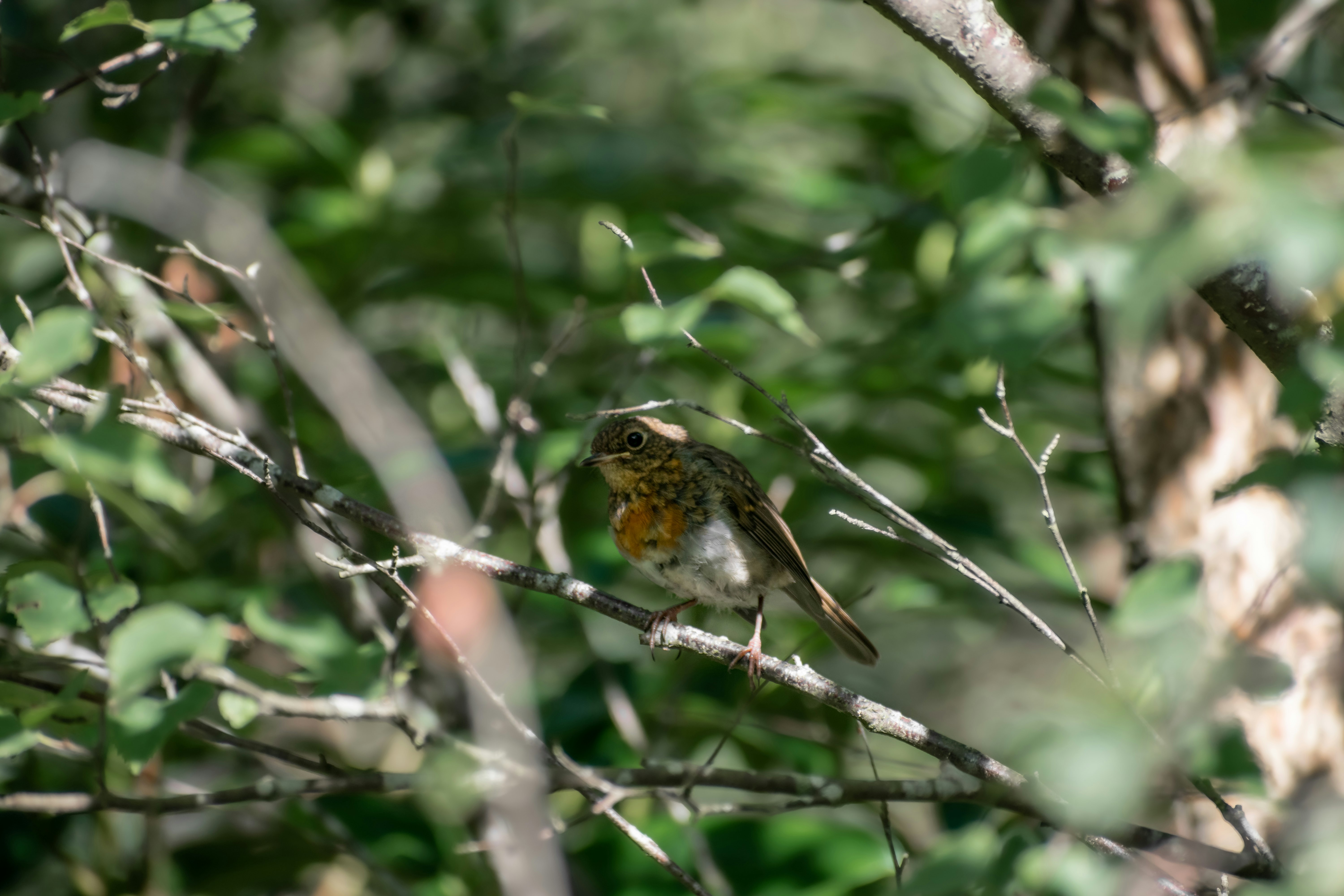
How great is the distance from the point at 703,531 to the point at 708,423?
823 mm

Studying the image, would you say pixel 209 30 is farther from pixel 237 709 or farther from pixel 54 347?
pixel 237 709

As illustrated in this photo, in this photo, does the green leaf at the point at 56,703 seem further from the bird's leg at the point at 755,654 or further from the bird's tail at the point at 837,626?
the bird's tail at the point at 837,626

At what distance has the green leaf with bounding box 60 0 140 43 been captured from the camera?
8.46ft

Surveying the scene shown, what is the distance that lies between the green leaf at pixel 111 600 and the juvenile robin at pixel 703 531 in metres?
1.68

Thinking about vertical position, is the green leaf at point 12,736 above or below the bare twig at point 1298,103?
below

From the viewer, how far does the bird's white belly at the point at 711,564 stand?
3.95m

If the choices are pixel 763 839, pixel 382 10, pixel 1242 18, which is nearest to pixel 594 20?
pixel 382 10

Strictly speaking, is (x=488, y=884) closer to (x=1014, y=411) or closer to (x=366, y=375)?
(x=366, y=375)

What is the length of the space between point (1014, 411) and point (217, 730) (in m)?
3.42

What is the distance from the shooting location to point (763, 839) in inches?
145

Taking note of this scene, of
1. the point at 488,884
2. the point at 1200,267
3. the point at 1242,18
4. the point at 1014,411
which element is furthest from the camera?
the point at 1242,18

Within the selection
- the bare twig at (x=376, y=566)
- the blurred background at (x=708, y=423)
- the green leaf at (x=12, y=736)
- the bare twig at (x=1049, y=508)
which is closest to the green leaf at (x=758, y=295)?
the blurred background at (x=708, y=423)

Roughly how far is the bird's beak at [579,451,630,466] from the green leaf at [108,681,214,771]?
1846 millimetres


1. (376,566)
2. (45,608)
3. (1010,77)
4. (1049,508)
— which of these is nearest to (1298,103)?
(1010,77)
